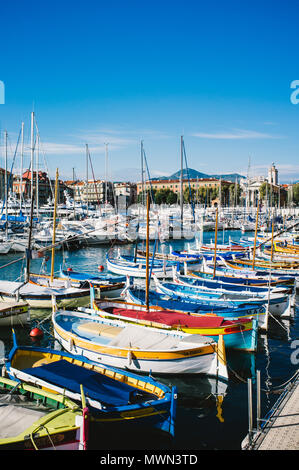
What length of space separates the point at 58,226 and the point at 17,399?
5327cm

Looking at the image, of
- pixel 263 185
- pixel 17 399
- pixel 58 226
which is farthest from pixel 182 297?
pixel 263 185

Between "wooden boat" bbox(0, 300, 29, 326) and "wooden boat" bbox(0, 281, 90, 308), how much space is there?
7.69 feet

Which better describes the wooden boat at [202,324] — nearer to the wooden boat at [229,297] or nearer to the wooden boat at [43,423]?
the wooden boat at [229,297]

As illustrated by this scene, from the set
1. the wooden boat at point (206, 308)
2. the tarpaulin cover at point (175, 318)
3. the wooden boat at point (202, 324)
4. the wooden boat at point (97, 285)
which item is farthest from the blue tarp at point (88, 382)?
the wooden boat at point (97, 285)

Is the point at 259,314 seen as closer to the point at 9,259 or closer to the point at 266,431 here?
the point at 266,431

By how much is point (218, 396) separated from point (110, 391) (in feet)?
16.2

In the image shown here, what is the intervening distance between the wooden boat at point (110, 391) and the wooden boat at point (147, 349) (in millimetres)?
2124

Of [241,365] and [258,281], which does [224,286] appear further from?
[241,365]

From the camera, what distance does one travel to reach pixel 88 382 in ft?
37.3

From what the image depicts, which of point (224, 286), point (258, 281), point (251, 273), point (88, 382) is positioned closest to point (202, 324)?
point (88, 382)

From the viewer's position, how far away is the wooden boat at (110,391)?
9930 millimetres

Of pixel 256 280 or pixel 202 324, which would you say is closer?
pixel 202 324

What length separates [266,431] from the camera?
9.96 metres

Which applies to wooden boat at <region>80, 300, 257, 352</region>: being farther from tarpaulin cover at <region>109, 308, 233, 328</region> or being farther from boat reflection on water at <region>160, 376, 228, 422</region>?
boat reflection on water at <region>160, 376, 228, 422</region>
